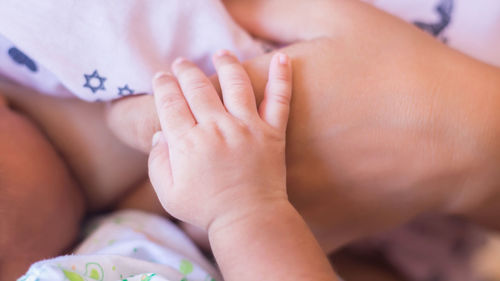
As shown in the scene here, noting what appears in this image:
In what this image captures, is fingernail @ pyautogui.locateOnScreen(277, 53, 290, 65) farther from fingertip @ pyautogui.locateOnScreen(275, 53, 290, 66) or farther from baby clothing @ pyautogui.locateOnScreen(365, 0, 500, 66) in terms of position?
baby clothing @ pyautogui.locateOnScreen(365, 0, 500, 66)

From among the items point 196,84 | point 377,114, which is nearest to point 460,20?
point 377,114

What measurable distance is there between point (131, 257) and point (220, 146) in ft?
0.79

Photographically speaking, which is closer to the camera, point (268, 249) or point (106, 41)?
point (268, 249)

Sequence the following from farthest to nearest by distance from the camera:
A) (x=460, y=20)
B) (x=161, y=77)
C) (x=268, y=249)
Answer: (x=460, y=20)
(x=161, y=77)
(x=268, y=249)

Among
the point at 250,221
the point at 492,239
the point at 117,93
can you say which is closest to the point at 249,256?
the point at 250,221

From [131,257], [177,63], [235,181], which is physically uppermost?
[177,63]

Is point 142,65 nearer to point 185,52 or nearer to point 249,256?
point 185,52

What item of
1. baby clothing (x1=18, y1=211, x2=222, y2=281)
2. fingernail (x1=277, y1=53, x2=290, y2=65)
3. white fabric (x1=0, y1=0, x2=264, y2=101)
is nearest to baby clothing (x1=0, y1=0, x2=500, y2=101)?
white fabric (x1=0, y1=0, x2=264, y2=101)

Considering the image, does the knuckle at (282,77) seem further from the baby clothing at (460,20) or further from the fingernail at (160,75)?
the baby clothing at (460,20)

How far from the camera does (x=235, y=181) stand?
53cm

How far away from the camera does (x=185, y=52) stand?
69cm

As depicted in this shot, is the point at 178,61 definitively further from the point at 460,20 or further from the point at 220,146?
the point at 460,20

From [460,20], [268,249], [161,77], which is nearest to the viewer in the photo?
[268,249]

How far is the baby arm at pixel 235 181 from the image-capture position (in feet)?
1.69
